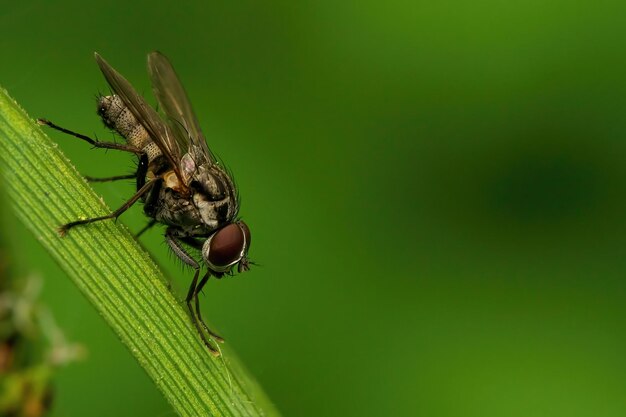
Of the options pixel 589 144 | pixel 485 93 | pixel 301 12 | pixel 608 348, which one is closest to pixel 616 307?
pixel 608 348

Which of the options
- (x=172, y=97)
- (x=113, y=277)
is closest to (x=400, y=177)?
(x=172, y=97)

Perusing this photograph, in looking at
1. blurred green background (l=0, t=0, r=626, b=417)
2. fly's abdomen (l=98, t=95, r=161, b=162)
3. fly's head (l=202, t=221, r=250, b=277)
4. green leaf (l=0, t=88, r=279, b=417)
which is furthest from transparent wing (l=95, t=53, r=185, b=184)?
green leaf (l=0, t=88, r=279, b=417)

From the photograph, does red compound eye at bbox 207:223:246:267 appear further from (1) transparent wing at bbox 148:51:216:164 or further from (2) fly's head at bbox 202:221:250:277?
(1) transparent wing at bbox 148:51:216:164

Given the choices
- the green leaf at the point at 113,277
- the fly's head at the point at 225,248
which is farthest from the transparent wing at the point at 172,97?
the green leaf at the point at 113,277

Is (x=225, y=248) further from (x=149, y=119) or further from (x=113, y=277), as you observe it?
(x=113, y=277)

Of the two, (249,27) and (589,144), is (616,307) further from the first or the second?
(249,27)

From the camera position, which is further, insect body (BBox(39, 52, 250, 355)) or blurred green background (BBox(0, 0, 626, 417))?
blurred green background (BBox(0, 0, 626, 417))

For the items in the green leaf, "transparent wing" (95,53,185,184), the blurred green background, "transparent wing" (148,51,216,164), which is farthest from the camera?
the blurred green background
